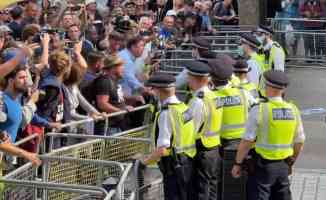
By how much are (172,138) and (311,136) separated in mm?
6384

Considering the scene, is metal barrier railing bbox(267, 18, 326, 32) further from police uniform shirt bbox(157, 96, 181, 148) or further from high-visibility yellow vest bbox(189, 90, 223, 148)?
police uniform shirt bbox(157, 96, 181, 148)

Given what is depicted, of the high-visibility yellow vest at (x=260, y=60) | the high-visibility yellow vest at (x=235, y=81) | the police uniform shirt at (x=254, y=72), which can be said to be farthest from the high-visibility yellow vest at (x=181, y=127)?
the high-visibility yellow vest at (x=260, y=60)

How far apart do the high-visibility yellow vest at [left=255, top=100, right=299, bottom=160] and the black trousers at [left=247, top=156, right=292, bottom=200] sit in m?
0.08

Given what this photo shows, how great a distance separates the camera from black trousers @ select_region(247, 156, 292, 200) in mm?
8109

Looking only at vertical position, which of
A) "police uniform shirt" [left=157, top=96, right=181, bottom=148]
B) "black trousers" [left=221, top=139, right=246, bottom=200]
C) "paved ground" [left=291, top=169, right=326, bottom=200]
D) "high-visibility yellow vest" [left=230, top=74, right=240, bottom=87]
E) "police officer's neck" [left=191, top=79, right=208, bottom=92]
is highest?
"police officer's neck" [left=191, top=79, right=208, bottom=92]

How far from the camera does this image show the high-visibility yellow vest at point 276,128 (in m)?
8.05

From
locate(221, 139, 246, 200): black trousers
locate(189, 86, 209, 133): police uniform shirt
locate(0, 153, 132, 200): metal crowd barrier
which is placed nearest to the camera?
locate(0, 153, 132, 200): metal crowd barrier

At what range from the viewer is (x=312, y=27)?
69.2 ft

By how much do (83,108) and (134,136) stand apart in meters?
0.77

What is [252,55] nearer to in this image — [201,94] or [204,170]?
[201,94]

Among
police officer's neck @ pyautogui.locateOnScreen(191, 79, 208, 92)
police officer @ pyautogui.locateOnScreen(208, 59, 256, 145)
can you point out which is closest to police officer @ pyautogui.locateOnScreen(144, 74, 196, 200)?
police officer's neck @ pyautogui.locateOnScreen(191, 79, 208, 92)

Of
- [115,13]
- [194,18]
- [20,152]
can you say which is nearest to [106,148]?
[20,152]

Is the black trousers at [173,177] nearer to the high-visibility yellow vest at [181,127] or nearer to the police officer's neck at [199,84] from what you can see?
Result: the high-visibility yellow vest at [181,127]

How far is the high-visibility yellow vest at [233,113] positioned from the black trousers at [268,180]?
41.8 inches
